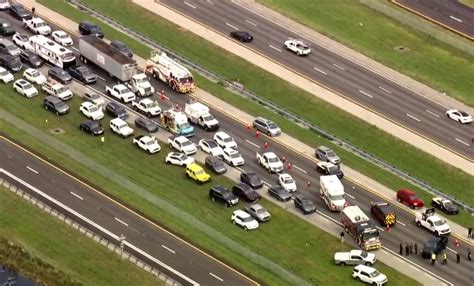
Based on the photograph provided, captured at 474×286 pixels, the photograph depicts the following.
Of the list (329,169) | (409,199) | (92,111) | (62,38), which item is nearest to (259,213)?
(329,169)

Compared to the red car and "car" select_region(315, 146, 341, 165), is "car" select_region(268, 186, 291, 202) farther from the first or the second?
the red car

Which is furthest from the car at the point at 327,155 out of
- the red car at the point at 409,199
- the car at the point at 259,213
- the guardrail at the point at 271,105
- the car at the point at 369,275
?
the car at the point at 369,275

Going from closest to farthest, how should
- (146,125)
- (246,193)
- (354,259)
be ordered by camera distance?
(354,259) < (246,193) < (146,125)

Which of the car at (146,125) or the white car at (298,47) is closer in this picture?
the car at (146,125)

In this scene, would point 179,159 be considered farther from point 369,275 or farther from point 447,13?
point 447,13

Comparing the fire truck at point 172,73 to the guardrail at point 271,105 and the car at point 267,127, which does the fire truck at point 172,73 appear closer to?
the guardrail at point 271,105
